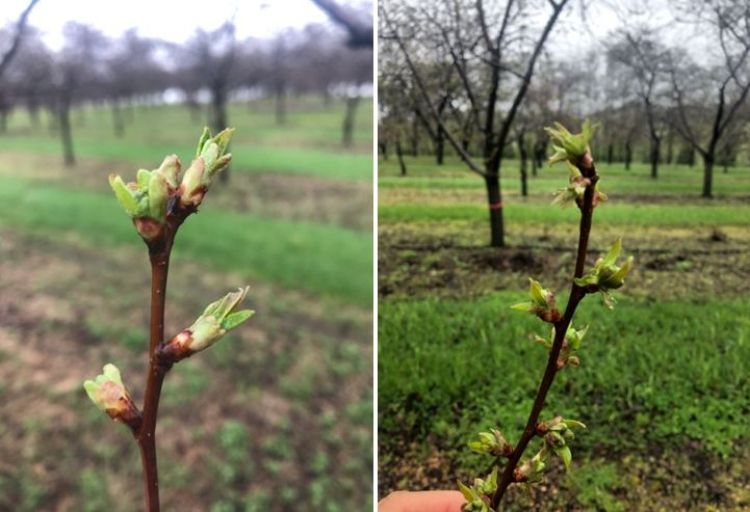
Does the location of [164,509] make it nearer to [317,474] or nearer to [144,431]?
[317,474]

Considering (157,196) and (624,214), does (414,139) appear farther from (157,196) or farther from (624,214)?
(157,196)

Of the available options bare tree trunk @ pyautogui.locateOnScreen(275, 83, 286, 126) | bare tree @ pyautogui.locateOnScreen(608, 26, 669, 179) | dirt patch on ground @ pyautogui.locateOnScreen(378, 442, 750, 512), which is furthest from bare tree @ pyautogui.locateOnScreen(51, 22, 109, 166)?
dirt patch on ground @ pyautogui.locateOnScreen(378, 442, 750, 512)

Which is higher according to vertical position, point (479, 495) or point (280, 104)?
point (280, 104)

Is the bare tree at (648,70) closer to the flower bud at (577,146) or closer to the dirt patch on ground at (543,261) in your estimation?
the dirt patch on ground at (543,261)

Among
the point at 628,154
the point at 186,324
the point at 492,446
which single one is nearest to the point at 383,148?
the point at 628,154

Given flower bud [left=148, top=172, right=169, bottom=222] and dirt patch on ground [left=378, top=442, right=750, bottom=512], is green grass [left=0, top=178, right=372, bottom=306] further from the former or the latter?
flower bud [left=148, top=172, right=169, bottom=222]
